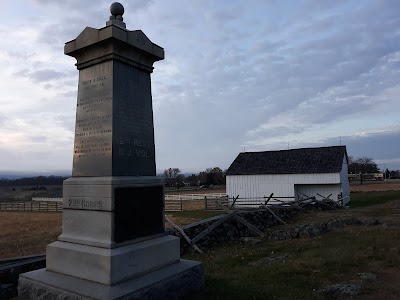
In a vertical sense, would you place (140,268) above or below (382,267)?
above

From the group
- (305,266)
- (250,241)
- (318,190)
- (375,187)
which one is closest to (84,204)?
(305,266)

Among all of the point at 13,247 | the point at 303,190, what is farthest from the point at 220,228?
the point at 303,190

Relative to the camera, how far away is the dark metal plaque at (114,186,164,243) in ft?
17.0

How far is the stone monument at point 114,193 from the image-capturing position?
4.95 m

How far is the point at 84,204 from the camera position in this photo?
544 centimetres

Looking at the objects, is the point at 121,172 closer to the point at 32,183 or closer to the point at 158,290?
the point at 158,290

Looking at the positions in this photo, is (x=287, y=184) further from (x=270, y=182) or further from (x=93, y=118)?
(x=93, y=118)

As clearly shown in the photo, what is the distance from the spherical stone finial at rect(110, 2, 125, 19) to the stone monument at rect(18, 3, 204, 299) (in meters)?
0.02

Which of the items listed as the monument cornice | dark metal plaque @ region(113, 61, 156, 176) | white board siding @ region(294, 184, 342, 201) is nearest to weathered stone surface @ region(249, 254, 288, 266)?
dark metal plaque @ region(113, 61, 156, 176)

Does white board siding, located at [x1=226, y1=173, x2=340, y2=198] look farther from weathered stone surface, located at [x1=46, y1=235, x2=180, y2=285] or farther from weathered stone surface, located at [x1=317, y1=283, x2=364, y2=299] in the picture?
weathered stone surface, located at [x1=46, y1=235, x2=180, y2=285]

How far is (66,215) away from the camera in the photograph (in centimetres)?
567

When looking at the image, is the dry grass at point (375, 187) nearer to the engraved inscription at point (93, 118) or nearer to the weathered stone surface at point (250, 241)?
the weathered stone surface at point (250, 241)

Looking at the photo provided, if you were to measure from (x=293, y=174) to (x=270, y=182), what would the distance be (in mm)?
2453

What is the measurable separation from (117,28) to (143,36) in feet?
1.92
